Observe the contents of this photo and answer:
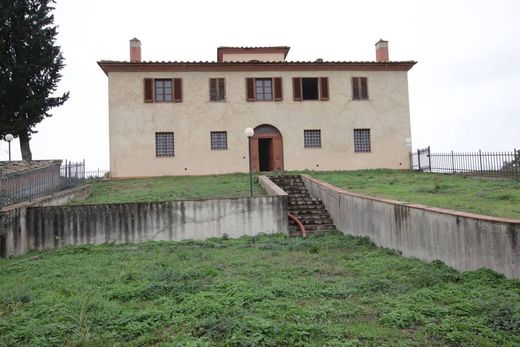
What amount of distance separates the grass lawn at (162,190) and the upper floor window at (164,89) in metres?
4.68

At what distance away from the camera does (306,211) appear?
1609cm

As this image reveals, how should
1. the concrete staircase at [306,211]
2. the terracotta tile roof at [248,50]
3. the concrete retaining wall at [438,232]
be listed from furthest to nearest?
the terracotta tile roof at [248,50] → the concrete staircase at [306,211] → the concrete retaining wall at [438,232]

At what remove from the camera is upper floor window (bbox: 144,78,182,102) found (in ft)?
87.1

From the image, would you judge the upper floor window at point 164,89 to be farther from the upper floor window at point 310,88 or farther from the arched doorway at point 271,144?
the upper floor window at point 310,88

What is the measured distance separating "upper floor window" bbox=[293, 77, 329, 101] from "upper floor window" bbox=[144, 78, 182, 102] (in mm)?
6778

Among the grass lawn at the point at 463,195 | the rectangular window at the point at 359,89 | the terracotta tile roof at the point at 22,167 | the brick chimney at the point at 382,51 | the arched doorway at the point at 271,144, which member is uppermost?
the brick chimney at the point at 382,51

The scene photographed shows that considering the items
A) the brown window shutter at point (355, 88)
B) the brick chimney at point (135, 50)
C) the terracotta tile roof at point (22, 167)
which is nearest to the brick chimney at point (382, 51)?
the brown window shutter at point (355, 88)

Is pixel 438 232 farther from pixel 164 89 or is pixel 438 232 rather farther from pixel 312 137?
pixel 164 89

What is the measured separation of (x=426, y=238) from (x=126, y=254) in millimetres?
6920

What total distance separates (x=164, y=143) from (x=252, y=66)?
679cm

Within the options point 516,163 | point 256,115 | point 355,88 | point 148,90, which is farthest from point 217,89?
point 516,163

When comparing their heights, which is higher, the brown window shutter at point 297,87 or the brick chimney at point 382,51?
the brick chimney at point 382,51

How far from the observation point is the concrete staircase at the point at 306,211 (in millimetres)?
14953

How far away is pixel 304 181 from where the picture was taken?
20.0 meters
